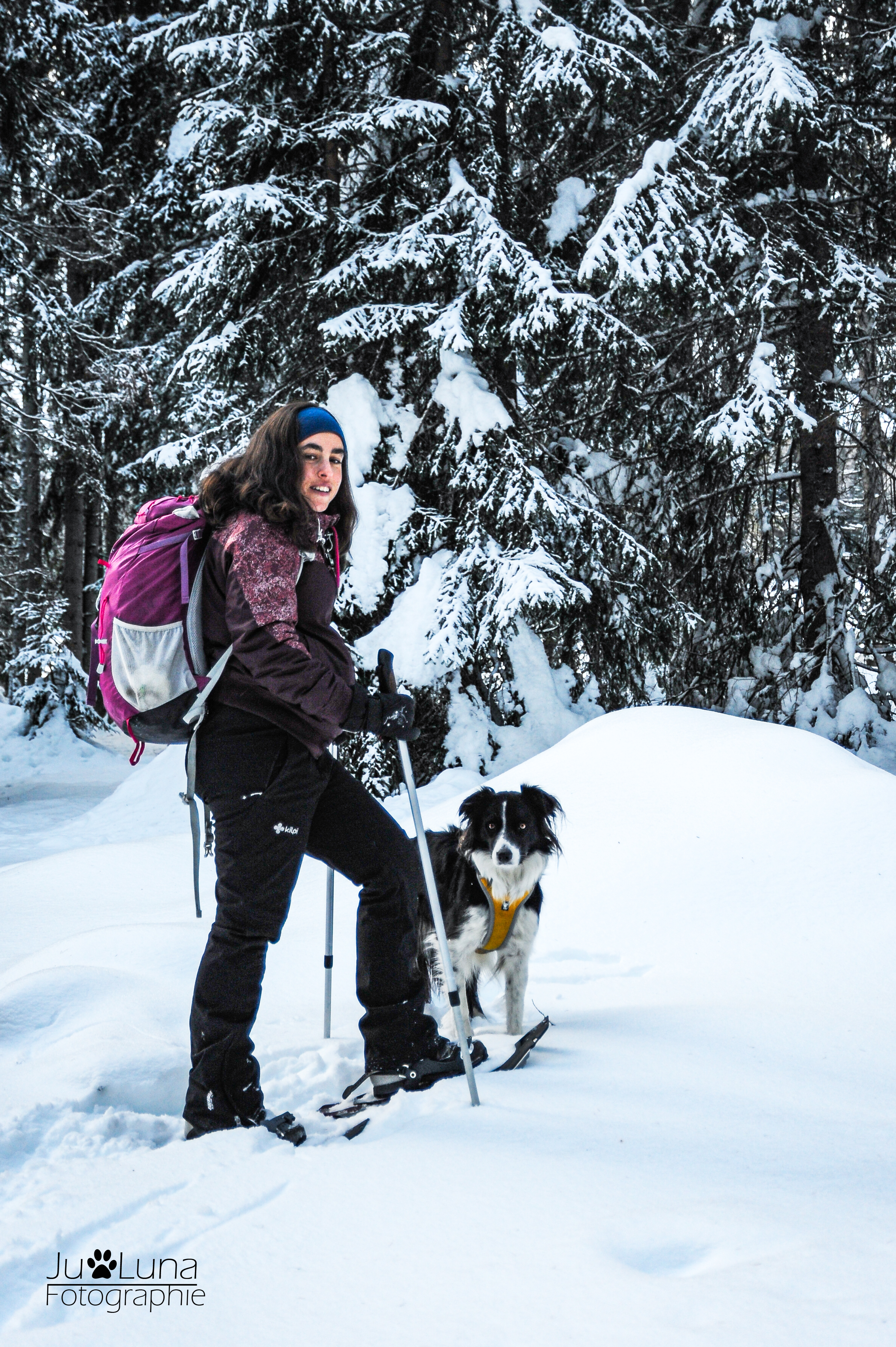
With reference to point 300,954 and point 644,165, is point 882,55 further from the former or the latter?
point 300,954

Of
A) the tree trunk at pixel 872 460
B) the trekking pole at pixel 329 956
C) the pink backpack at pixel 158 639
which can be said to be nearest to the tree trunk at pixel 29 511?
the tree trunk at pixel 872 460

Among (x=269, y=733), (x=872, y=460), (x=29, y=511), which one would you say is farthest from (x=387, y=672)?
(x=29, y=511)

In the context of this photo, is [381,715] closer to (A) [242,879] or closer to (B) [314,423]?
(A) [242,879]

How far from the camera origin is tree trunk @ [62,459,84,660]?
50.4ft

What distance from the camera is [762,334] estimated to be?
7.27 metres

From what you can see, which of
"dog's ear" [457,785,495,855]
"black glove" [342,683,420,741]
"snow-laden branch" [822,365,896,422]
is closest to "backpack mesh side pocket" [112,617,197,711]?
"black glove" [342,683,420,741]

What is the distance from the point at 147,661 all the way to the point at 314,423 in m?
0.85

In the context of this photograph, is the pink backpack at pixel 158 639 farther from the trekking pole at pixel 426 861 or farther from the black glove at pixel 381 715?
the trekking pole at pixel 426 861

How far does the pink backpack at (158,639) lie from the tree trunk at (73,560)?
1350cm

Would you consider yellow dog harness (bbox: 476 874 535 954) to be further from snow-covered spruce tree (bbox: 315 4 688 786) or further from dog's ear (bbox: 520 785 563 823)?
snow-covered spruce tree (bbox: 315 4 688 786)

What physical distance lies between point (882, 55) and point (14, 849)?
32.1 feet

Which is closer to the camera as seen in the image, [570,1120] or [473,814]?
[570,1120]

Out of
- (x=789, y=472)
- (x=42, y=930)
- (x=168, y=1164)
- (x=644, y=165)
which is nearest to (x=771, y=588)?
(x=789, y=472)

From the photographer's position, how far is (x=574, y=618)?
770 centimetres
